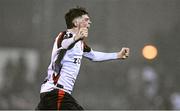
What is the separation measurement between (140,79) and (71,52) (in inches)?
268

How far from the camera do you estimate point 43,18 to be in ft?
44.3

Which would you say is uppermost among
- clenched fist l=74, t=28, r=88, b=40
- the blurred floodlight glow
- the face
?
the face

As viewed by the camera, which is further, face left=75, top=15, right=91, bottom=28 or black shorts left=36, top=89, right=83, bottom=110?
face left=75, top=15, right=91, bottom=28

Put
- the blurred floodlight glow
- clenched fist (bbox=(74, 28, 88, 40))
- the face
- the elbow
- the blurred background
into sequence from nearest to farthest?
clenched fist (bbox=(74, 28, 88, 40))
the elbow
the face
the blurred background
the blurred floodlight glow

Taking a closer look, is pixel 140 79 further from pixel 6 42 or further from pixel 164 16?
pixel 6 42

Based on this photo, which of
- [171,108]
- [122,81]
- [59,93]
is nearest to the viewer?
[59,93]

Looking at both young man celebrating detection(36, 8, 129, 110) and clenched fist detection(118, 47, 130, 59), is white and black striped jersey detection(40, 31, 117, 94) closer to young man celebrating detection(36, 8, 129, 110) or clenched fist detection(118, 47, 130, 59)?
young man celebrating detection(36, 8, 129, 110)

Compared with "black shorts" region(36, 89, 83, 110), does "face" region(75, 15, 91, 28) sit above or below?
above

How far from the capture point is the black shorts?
284 inches

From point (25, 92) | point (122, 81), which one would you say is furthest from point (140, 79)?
point (25, 92)

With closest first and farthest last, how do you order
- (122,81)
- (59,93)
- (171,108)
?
1. (59,93)
2. (171,108)
3. (122,81)

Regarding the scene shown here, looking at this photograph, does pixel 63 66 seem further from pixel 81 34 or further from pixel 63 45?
pixel 81 34

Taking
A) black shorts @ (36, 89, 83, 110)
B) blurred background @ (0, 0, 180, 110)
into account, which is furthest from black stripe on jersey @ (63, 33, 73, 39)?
blurred background @ (0, 0, 180, 110)

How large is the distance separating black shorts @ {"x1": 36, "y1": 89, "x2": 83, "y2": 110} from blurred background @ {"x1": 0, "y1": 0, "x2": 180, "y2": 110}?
6117 mm
